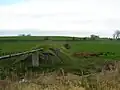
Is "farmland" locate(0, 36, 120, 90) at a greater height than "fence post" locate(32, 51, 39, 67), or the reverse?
"fence post" locate(32, 51, 39, 67)

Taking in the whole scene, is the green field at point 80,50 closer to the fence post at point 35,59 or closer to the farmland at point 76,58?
the farmland at point 76,58

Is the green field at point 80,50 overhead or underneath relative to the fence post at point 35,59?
underneath

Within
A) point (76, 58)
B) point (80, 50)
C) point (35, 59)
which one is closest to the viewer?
point (35, 59)

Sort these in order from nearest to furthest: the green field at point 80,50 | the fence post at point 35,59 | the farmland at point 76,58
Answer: the farmland at point 76,58 → the green field at point 80,50 → the fence post at point 35,59

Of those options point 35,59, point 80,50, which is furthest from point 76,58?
point 80,50

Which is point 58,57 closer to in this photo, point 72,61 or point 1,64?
point 72,61

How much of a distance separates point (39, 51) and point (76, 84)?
20949 millimetres

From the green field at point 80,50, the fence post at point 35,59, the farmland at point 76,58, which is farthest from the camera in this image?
the fence post at point 35,59

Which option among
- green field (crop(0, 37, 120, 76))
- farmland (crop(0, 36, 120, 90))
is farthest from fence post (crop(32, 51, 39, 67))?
green field (crop(0, 37, 120, 76))

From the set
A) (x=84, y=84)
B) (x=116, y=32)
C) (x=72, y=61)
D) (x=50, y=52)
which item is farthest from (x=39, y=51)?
(x=116, y=32)

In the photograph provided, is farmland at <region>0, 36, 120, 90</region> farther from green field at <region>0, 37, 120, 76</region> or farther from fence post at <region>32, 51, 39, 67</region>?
fence post at <region>32, 51, 39, 67</region>

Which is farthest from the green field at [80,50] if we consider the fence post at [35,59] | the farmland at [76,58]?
the fence post at [35,59]

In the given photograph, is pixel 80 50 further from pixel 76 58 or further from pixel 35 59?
pixel 35 59

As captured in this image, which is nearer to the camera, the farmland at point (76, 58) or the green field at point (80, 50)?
the farmland at point (76, 58)
